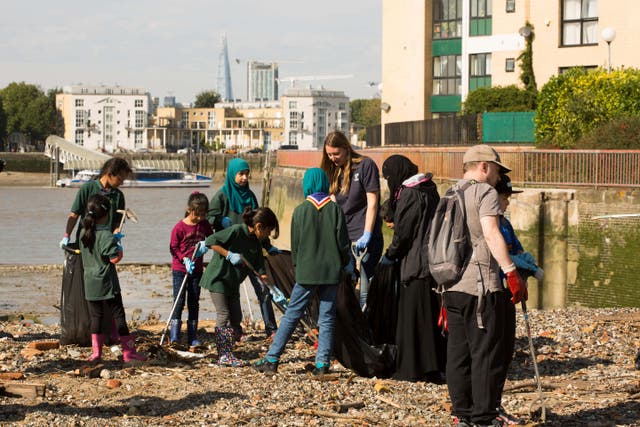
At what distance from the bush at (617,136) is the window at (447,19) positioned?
22465mm

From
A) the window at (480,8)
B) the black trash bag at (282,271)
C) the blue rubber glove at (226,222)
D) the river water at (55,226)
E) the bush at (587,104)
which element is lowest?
the river water at (55,226)

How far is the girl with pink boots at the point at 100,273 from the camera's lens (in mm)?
9609

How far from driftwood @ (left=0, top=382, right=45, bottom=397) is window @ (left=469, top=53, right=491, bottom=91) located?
35.0 meters

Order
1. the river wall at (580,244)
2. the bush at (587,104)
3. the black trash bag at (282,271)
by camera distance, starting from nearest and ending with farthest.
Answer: the black trash bag at (282,271) < the river wall at (580,244) < the bush at (587,104)

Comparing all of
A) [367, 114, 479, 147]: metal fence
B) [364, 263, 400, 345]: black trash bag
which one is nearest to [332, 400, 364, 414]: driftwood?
[364, 263, 400, 345]: black trash bag

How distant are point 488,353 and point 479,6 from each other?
118ft

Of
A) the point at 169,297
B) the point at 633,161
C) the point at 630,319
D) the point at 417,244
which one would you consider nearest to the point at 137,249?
the point at 169,297

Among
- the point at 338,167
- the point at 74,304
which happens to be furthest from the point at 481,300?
the point at 74,304

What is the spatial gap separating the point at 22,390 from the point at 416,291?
120 inches

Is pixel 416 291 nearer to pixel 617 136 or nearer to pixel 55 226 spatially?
pixel 617 136

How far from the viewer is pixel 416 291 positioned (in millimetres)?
8984

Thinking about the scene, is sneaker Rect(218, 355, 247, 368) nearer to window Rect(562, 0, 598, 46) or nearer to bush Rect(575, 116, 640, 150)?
bush Rect(575, 116, 640, 150)

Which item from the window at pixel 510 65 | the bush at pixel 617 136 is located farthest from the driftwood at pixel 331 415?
the window at pixel 510 65

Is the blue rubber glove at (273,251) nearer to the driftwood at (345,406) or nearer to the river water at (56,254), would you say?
the river water at (56,254)
